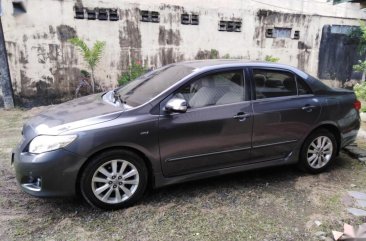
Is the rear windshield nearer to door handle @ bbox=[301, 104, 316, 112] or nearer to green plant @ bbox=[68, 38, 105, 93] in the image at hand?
door handle @ bbox=[301, 104, 316, 112]

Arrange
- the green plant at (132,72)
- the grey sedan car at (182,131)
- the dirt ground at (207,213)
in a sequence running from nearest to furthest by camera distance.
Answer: the dirt ground at (207,213)
the grey sedan car at (182,131)
the green plant at (132,72)

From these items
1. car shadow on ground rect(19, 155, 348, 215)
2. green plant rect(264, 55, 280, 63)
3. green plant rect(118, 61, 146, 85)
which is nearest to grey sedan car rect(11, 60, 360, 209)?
car shadow on ground rect(19, 155, 348, 215)

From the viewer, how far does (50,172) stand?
3127 millimetres

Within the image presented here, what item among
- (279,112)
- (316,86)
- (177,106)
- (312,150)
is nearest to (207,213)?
(177,106)

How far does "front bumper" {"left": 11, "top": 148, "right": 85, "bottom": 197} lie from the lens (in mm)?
3117

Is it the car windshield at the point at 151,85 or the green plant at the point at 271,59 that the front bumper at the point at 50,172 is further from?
the green plant at the point at 271,59

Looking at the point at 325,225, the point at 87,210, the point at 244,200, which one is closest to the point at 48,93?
the point at 87,210

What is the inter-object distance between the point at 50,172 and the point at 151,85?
1.51m

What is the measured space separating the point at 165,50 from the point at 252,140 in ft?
22.7

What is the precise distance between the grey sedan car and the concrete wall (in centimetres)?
571

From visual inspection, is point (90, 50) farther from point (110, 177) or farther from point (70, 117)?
point (110, 177)

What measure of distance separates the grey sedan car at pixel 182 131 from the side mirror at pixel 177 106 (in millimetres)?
11

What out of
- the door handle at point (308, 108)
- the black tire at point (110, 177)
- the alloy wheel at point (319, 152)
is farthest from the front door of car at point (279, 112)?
the black tire at point (110, 177)

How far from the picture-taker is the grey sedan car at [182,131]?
3.21 m
